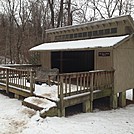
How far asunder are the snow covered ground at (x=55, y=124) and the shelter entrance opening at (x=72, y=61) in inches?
226

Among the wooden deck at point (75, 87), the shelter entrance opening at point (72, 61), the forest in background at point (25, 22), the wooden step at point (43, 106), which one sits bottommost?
the wooden step at point (43, 106)

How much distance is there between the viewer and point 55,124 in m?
5.68

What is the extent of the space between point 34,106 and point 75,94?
1612 millimetres

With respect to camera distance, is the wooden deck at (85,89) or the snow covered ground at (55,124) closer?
the snow covered ground at (55,124)

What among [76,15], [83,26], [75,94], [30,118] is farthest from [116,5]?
[30,118]

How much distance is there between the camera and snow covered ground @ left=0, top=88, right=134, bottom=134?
533 cm

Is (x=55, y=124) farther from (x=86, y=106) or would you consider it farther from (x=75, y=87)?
(x=75, y=87)

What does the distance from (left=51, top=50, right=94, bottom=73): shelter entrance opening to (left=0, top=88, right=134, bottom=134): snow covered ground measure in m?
5.74

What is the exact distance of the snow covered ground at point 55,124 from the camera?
5.33 meters

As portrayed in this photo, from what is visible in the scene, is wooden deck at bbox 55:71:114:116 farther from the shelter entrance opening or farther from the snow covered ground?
the shelter entrance opening

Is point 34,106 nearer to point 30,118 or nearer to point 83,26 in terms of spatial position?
point 30,118

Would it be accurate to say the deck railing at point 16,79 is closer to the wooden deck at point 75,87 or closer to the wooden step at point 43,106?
the wooden deck at point 75,87

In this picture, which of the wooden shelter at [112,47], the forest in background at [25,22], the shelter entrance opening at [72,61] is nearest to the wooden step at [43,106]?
the wooden shelter at [112,47]

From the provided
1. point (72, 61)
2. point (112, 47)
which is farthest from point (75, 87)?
point (72, 61)
